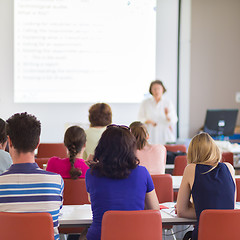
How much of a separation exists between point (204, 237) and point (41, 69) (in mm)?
4976

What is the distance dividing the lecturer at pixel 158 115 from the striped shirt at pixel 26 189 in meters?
4.19

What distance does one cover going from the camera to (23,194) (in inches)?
87.0

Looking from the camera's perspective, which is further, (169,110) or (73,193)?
(169,110)

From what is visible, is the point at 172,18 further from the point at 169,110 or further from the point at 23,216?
the point at 23,216

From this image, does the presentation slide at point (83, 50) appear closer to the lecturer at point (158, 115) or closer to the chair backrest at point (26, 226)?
the lecturer at point (158, 115)

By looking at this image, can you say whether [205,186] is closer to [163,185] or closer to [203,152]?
[203,152]

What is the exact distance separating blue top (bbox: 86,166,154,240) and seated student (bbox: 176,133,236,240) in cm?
38

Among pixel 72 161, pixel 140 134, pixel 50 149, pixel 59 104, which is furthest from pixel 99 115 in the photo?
pixel 59 104

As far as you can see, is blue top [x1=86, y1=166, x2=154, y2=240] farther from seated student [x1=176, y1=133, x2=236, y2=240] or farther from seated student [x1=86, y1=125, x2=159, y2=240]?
seated student [x1=176, y1=133, x2=236, y2=240]

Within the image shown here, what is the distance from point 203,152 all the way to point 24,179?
3.71 ft

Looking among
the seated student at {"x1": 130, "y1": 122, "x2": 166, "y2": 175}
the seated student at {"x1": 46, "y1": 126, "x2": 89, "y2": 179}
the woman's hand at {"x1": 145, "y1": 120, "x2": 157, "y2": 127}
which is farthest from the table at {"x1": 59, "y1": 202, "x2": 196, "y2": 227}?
the woman's hand at {"x1": 145, "y1": 120, "x2": 157, "y2": 127}

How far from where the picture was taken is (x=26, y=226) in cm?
212

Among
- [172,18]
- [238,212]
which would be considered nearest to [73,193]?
[238,212]

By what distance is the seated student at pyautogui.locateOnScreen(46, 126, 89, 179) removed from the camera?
10.7 feet
